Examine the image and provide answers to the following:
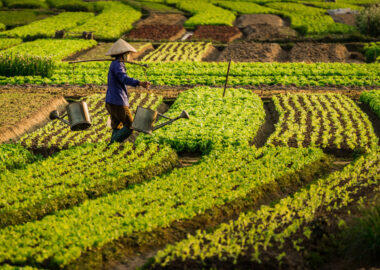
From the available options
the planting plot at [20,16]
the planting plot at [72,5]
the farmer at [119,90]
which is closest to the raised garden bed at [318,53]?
the farmer at [119,90]

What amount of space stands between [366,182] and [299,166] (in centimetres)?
163

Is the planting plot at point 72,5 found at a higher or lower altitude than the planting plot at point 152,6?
lower

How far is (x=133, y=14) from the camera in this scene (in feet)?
145

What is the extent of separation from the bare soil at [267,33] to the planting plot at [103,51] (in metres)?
8.25

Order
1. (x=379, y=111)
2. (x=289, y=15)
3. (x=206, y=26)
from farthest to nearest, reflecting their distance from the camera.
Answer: (x=289, y=15) → (x=206, y=26) → (x=379, y=111)

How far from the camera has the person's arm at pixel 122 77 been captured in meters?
10.4

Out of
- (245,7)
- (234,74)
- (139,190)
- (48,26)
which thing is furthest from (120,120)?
(245,7)

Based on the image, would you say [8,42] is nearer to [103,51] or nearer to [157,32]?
[103,51]

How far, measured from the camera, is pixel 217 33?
3394 cm

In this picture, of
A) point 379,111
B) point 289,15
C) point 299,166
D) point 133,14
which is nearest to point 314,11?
point 289,15

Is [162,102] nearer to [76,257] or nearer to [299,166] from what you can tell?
[299,166]

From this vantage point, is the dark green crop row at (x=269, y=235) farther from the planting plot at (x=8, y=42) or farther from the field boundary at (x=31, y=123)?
the planting plot at (x=8, y=42)

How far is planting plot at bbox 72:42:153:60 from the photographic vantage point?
2628 cm

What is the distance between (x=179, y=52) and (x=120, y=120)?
55.2 feet
